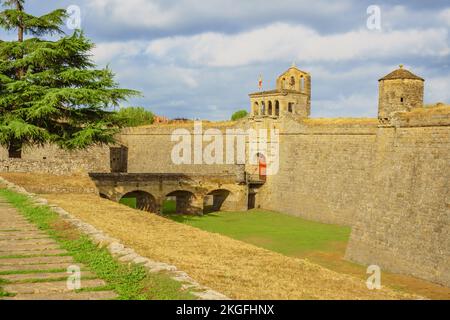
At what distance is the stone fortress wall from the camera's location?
1943 centimetres

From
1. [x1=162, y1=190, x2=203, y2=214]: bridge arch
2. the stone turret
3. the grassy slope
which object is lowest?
the grassy slope

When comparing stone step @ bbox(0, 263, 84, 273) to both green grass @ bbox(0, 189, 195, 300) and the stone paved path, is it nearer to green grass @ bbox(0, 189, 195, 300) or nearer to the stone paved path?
the stone paved path

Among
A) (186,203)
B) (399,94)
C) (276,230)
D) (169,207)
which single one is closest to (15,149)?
(276,230)

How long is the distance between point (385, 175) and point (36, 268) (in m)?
17.7

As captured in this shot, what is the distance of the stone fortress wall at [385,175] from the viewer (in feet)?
63.7

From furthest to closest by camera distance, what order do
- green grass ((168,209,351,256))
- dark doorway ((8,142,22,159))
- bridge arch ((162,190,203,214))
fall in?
bridge arch ((162,190,203,214))
green grass ((168,209,351,256))
dark doorway ((8,142,22,159))

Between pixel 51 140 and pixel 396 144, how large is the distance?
48.6ft

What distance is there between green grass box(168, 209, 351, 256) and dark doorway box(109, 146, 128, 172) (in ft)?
51.6

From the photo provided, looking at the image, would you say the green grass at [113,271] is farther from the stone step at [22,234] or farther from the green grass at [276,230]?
the green grass at [276,230]

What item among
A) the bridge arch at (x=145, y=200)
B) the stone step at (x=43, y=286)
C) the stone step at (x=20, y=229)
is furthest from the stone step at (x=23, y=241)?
the bridge arch at (x=145, y=200)

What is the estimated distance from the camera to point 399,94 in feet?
75.7

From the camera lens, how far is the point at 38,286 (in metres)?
6.90

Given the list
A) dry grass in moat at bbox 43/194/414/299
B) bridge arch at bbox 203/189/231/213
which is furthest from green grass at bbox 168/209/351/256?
dry grass in moat at bbox 43/194/414/299
